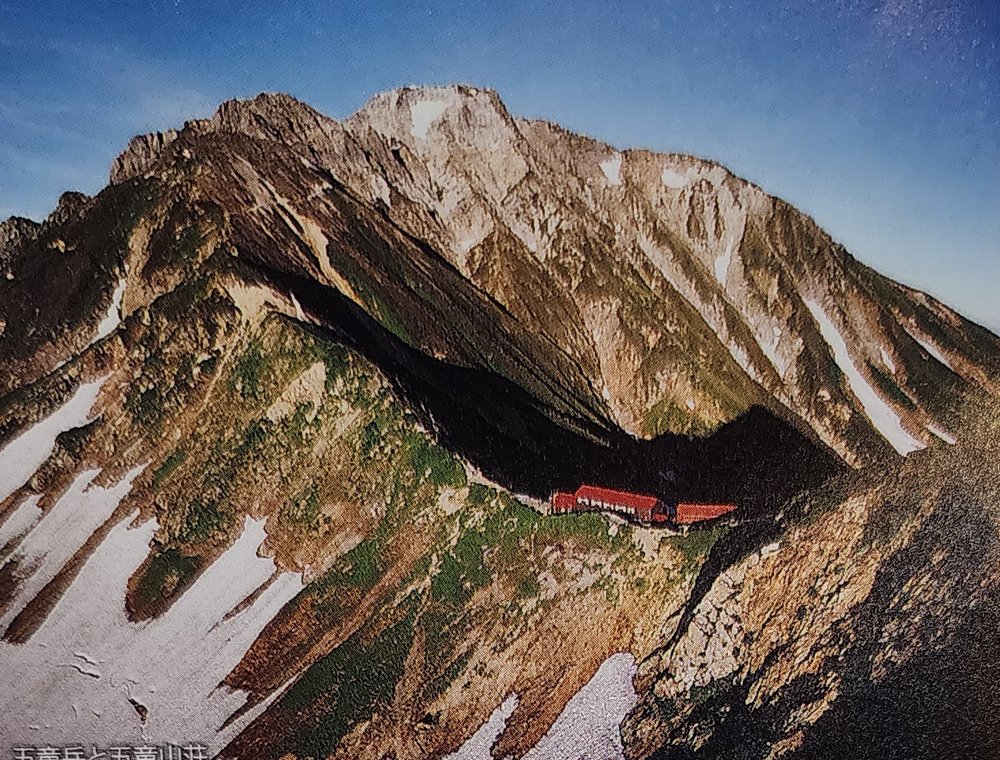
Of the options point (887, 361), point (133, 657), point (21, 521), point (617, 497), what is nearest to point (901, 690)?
point (617, 497)

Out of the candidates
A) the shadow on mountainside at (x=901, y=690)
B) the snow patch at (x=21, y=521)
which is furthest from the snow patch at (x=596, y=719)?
the snow patch at (x=21, y=521)

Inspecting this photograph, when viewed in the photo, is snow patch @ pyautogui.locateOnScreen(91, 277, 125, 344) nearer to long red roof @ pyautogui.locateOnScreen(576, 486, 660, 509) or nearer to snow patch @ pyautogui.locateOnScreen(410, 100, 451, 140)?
snow patch @ pyautogui.locateOnScreen(410, 100, 451, 140)

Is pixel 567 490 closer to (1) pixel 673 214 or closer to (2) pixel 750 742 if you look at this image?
(2) pixel 750 742

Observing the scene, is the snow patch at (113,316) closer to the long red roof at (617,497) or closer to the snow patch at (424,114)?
the snow patch at (424,114)

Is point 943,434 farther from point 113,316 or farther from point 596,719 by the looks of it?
point 113,316

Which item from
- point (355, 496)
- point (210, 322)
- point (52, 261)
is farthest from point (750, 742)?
point (52, 261)

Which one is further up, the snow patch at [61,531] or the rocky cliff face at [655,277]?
the rocky cliff face at [655,277]

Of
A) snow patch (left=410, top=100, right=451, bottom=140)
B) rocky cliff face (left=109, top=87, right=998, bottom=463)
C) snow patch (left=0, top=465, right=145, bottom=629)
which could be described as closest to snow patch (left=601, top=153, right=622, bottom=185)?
rocky cliff face (left=109, top=87, right=998, bottom=463)
